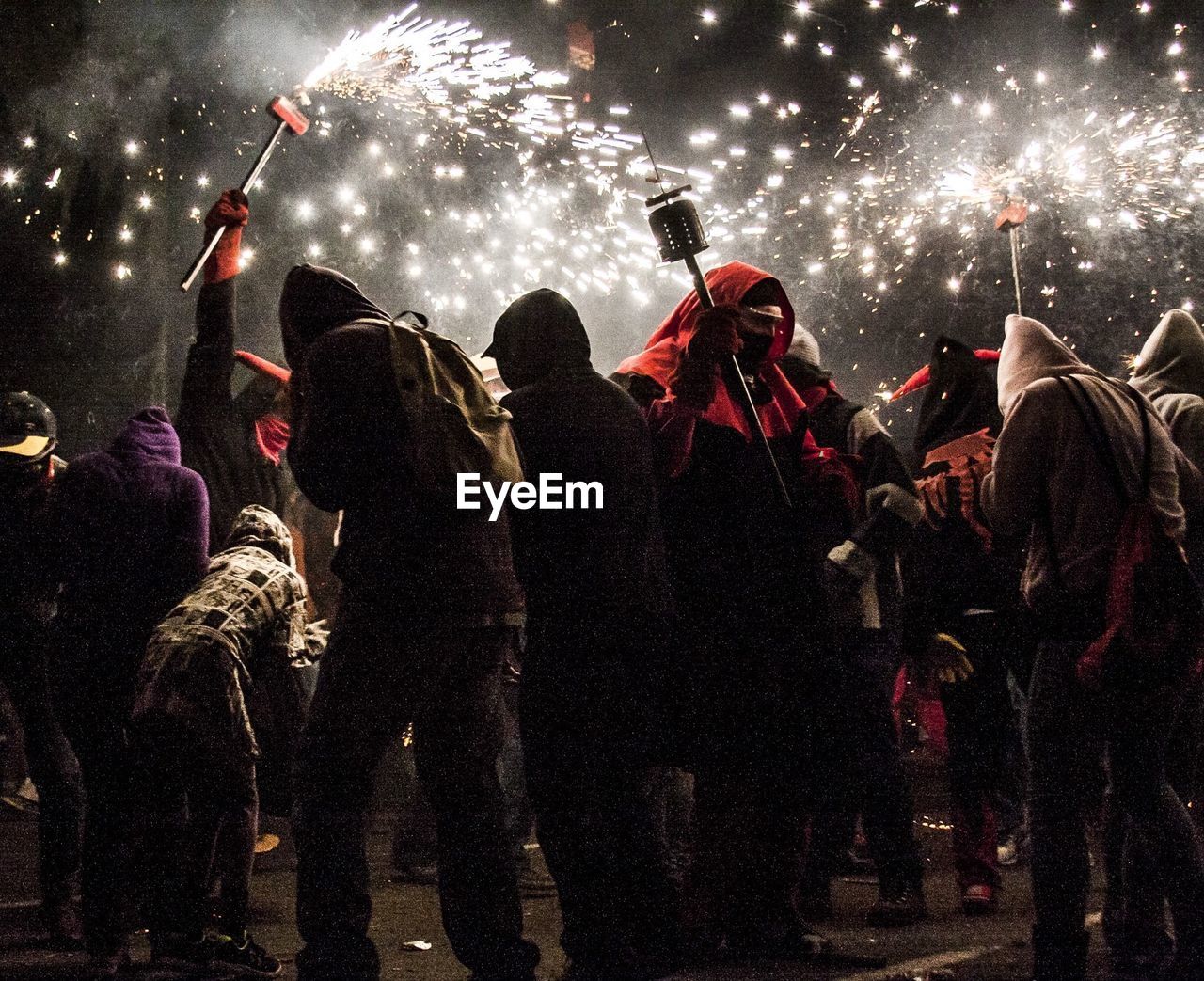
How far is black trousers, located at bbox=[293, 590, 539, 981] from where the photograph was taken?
9.30 ft

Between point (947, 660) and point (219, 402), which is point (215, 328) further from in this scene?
point (947, 660)

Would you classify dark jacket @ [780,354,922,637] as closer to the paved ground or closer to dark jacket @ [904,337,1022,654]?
dark jacket @ [904,337,1022,654]

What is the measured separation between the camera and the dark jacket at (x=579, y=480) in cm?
314

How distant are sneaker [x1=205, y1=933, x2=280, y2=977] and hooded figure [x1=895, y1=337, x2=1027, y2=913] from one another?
107 inches

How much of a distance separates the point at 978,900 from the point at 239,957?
9.32 feet

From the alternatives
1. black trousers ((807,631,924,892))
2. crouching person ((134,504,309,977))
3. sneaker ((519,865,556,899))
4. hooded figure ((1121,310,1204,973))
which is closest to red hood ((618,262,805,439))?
black trousers ((807,631,924,892))

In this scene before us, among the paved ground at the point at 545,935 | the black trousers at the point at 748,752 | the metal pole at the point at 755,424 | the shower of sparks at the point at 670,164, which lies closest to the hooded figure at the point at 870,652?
the paved ground at the point at 545,935

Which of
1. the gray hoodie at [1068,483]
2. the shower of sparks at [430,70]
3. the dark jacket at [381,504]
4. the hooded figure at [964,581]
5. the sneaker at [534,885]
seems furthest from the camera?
the shower of sparks at [430,70]

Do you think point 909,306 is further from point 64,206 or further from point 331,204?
point 64,206

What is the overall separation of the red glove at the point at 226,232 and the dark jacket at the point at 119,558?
1155 millimetres

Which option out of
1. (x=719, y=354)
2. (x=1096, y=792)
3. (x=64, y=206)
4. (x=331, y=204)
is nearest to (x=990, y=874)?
(x=1096, y=792)

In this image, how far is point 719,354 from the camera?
11.7ft

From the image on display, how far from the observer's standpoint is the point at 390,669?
116 inches

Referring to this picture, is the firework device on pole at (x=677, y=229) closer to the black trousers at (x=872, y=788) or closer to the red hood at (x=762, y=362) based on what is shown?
the red hood at (x=762, y=362)
